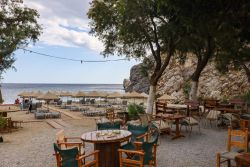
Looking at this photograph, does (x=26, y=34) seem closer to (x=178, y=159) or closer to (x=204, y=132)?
(x=204, y=132)

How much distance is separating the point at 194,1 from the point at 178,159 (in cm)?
542

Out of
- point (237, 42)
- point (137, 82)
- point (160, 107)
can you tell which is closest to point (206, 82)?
point (237, 42)

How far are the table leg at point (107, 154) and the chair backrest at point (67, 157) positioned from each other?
106 centimetres

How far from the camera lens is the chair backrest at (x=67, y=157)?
21.4 feet

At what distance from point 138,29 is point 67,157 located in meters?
11.5

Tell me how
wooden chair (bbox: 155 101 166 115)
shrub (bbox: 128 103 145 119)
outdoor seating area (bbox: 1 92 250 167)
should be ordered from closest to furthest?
1. outdoor seating area (bbox: 1 92 250 167)
2. wooden chair (bbox: 155 101 166 115)
3. shrub (bbox: 128 103 145 119)

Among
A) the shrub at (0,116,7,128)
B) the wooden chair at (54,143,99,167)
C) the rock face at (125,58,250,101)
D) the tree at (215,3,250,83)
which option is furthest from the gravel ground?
the rock face at (125,58,250,101)

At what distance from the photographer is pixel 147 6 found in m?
15.9

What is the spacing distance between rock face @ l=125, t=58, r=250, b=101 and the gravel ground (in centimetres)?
2080

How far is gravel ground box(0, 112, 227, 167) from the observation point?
8977 millimetres

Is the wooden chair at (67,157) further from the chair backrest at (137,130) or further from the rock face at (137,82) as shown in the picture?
the rock face at (137,82)

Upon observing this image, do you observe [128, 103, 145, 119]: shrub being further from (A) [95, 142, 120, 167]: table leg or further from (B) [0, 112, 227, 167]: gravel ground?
(A) [95, 142, 120, 167]: table leg

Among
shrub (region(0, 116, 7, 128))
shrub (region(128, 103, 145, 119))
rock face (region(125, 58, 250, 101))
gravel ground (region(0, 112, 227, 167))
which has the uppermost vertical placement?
rock face (region(125, 58, 250, 101))

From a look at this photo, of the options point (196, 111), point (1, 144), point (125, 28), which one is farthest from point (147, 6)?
point (1, 144)
